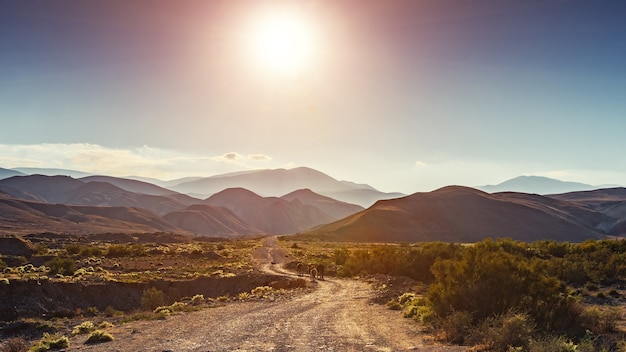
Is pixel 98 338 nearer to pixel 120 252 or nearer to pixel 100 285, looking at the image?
pixel 100 285

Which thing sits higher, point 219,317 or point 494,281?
point 494,281

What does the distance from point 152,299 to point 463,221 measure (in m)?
137

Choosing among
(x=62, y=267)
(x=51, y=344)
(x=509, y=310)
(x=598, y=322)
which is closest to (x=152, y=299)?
(x=62, y=267)

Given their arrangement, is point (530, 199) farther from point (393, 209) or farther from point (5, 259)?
point (5, 259)

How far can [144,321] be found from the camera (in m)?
20.6

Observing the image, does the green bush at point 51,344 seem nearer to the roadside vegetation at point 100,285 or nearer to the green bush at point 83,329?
the roadside vegetation at point 100,285

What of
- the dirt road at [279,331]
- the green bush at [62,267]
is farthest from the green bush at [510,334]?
the green bush at [62,267]

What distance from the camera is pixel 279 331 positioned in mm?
17141

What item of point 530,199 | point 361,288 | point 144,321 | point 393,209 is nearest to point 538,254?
point 361,288

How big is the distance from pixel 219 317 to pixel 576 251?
32.5 metres

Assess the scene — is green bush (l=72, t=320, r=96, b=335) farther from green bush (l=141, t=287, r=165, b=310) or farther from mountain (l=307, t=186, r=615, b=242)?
mountain (l=307, t=186, r=615, b=242)

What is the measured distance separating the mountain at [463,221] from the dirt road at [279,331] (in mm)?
115032

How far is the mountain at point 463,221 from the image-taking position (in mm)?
138875

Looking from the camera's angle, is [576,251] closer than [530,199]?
Yes
